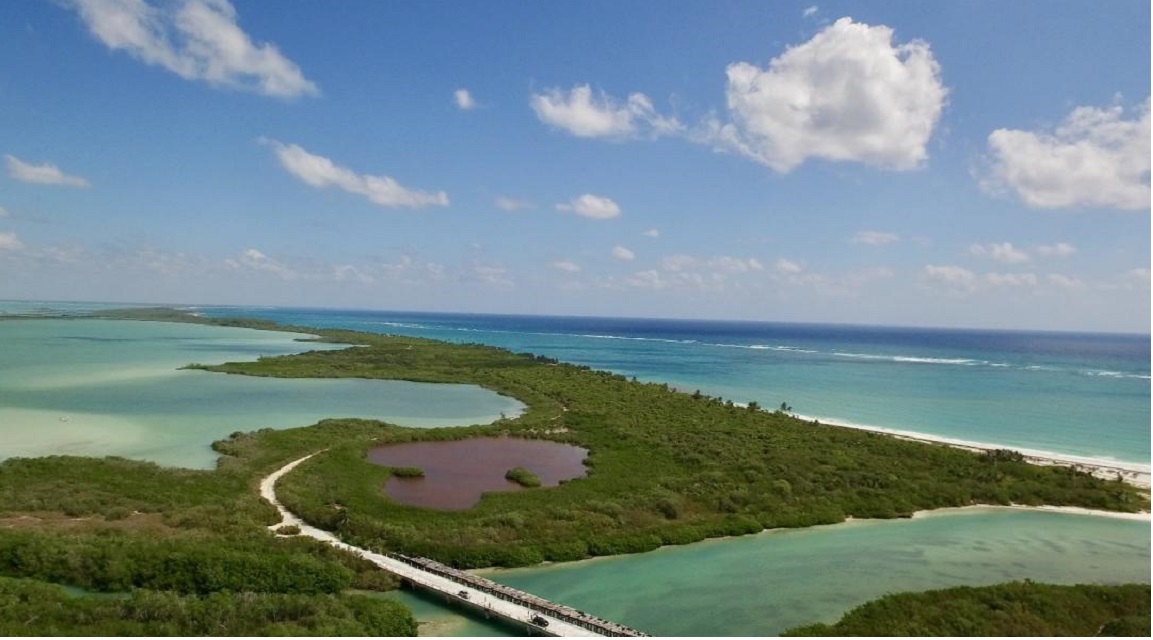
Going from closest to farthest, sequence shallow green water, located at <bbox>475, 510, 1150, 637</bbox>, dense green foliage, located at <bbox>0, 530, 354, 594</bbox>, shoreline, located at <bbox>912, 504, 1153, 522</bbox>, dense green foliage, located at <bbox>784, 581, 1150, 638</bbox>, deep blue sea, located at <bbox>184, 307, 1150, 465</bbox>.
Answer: dense green foliage, located at <bbox>784, 581, 1150, 638</bbox> → dense green foliage, located at <bbox>0, 530, 354, 594</bbox> → shallow green water, located at <bbox>475, 510, 1150, 637</bbox> → shoreline, located at <bbox>912, 504, 1153, 522</bbox> → deep blue sea, located at <bbox>184, 307, 1150, 465</bbox>

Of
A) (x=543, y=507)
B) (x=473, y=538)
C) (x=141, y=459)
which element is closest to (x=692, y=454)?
(x=543, y=507)

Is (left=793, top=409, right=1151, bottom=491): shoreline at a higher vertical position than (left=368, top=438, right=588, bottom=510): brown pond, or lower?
higher

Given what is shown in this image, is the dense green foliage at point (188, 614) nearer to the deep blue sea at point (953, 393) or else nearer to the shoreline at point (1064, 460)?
the shoreline at point (1064, 460)

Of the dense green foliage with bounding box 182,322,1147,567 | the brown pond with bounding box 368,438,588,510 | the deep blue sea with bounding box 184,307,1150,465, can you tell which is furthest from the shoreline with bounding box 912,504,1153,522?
the brown pond with bounding box 368,438,588,510

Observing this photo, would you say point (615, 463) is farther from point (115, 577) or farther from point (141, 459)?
point (141, 459)

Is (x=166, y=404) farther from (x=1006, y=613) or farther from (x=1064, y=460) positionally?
(x=1064, y=460)

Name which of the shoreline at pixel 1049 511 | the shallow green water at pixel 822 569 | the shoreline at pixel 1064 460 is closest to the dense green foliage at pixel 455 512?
the shoreline at pixel 1049 511

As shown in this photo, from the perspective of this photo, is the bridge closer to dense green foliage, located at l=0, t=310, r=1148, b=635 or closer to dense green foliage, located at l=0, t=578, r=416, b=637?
dense green foliage, located at l=0, t=310, r=1148, b=635

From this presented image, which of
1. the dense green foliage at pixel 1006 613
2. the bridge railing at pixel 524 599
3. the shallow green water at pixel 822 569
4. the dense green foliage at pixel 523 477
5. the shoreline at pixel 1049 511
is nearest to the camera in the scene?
the bridge railing at pixel 524 599
